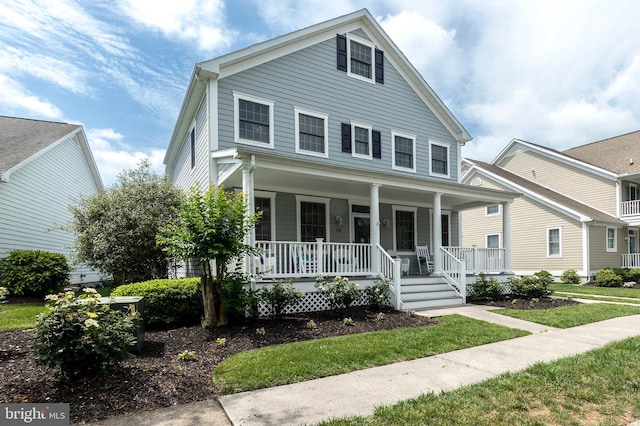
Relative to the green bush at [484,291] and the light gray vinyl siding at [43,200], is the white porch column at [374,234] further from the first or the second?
the light gray vinyl siding at [43,200]

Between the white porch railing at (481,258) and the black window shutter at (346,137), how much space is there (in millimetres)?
4770

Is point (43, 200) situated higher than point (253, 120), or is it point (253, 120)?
point (253, 120)

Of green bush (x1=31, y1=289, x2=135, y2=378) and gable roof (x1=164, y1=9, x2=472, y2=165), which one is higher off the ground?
gable roof (x1=164, y1=9, x2=472, y2=165)

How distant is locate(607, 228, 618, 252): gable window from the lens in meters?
19.3

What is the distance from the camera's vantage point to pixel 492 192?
12094 millimetres

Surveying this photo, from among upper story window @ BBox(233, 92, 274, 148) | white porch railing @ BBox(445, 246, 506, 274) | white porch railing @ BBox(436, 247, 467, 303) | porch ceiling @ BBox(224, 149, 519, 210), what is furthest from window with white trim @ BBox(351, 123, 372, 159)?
white porch railing @ BBox(445, 246, 506, 274)

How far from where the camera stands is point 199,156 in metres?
11.4

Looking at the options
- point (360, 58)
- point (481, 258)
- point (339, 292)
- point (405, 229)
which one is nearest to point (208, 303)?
point (339, 292)

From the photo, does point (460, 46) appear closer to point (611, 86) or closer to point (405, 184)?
point (405, 184)

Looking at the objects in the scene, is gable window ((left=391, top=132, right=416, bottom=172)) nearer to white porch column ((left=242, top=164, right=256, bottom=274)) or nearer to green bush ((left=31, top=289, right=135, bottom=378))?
white porch column ((left=242, top=164, right=256, bottom=274))

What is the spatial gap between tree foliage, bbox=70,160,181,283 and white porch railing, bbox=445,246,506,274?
924cm

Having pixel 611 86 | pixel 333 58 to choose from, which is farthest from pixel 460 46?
pixel 611 86

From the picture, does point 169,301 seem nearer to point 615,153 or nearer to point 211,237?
point 211,237

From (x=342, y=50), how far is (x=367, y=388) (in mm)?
11487
